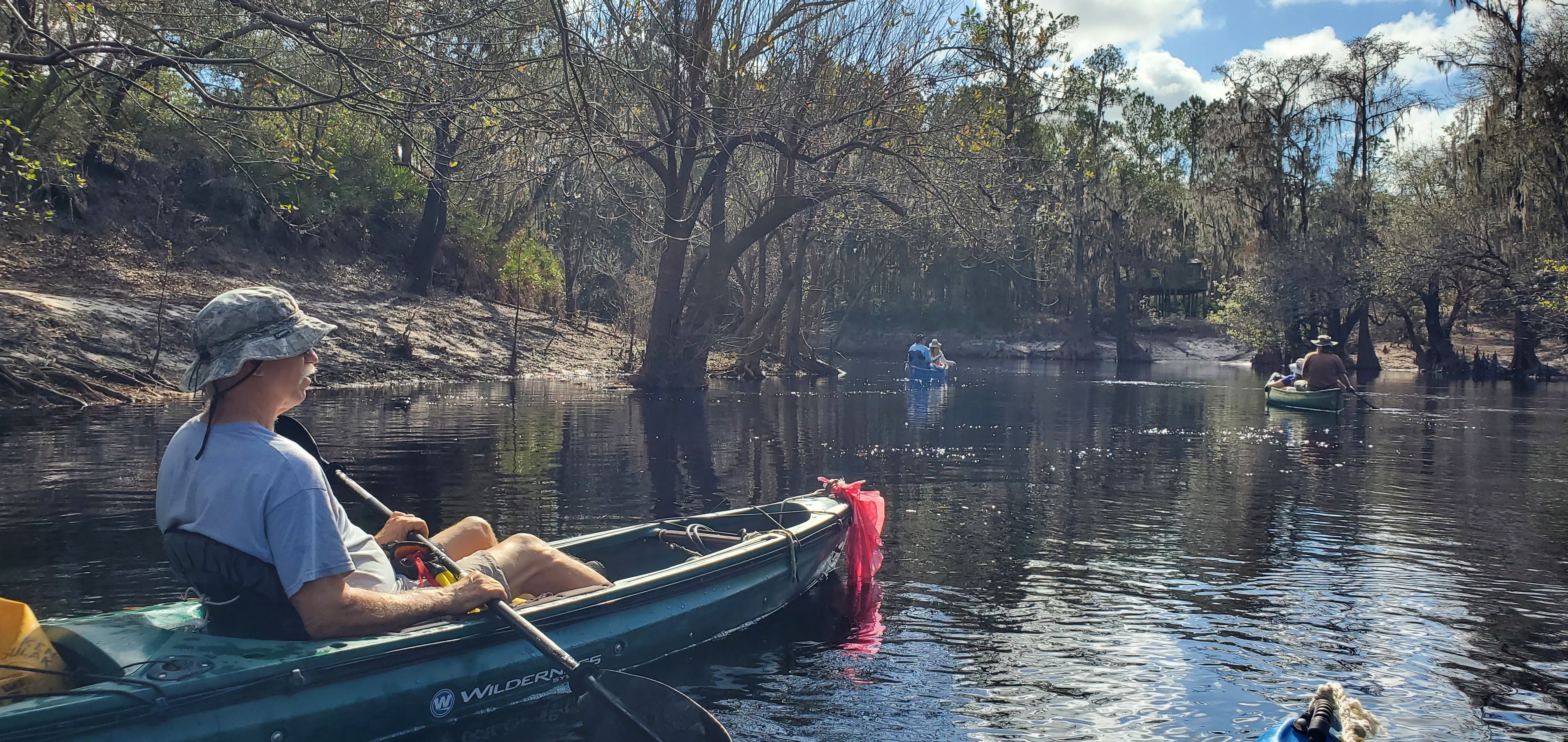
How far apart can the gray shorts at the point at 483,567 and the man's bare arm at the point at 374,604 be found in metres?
0.34

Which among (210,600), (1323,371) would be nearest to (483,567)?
(210,600)

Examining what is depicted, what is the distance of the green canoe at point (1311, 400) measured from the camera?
79.6 feet

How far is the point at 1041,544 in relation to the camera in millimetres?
10414

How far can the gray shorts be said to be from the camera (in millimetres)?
5914

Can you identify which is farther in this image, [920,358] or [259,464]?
[920,358]

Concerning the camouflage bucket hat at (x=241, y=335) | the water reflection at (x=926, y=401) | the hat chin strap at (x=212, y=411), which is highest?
the camouflage bucket hat at (x=241, y=335)

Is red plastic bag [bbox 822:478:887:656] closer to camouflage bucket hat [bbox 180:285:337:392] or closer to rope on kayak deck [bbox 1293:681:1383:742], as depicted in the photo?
rope on kayak deck [bbox 1293:681:1383:742]

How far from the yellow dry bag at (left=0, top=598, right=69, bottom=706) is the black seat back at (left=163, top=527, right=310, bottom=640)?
0.53 meters

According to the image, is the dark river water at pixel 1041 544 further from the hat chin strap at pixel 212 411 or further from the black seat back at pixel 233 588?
the hat chin strap at pixel 212 411

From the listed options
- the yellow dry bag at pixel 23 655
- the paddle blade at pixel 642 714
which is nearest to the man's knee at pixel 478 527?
the paddle blade at pixel 642 714

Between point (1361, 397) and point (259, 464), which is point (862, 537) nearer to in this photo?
point (259, 464)

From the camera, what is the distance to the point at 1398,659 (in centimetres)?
699

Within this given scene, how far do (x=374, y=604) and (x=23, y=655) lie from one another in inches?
50.4

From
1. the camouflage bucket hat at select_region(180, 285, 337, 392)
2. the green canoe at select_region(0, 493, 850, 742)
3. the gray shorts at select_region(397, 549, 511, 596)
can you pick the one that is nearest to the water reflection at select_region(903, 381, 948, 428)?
the green canoe at select_region(0, 493, 850, 742)
